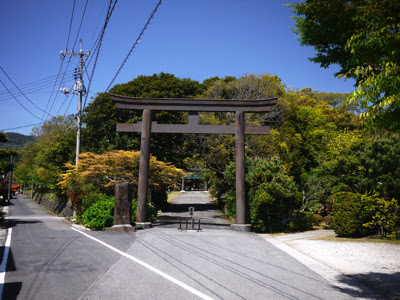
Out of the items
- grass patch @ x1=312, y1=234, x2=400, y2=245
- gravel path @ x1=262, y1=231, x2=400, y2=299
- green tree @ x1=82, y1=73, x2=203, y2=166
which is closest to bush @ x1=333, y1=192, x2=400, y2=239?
grass patch @ x1=312, y1=234, x2=400, y2=245

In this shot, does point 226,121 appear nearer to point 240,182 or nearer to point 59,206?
point 240,182

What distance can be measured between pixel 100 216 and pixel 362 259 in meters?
12.5

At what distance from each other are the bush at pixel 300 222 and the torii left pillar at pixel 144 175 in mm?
8640

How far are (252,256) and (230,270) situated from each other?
228 cm

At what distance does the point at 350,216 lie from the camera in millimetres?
15078

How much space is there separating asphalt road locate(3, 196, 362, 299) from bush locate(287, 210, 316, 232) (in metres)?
5.95

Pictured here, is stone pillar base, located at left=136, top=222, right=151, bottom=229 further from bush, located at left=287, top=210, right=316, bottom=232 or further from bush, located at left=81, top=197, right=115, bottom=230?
bush, located at left=287, top=210, right=316, bottom=232

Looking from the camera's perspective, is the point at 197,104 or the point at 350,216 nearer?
the point at 350,216

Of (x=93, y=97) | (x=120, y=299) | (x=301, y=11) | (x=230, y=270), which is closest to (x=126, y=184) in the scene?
(x=230, y=270)

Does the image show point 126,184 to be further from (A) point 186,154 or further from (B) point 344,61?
(A) point 186,154

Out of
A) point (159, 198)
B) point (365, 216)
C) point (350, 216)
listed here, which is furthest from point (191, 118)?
point (159, 198)

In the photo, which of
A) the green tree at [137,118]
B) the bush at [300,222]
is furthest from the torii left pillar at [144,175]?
the green tree at [137,118]

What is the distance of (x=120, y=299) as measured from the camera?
6.19 metres

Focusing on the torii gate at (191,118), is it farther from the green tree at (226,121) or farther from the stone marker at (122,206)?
the green tree at (226,121)
